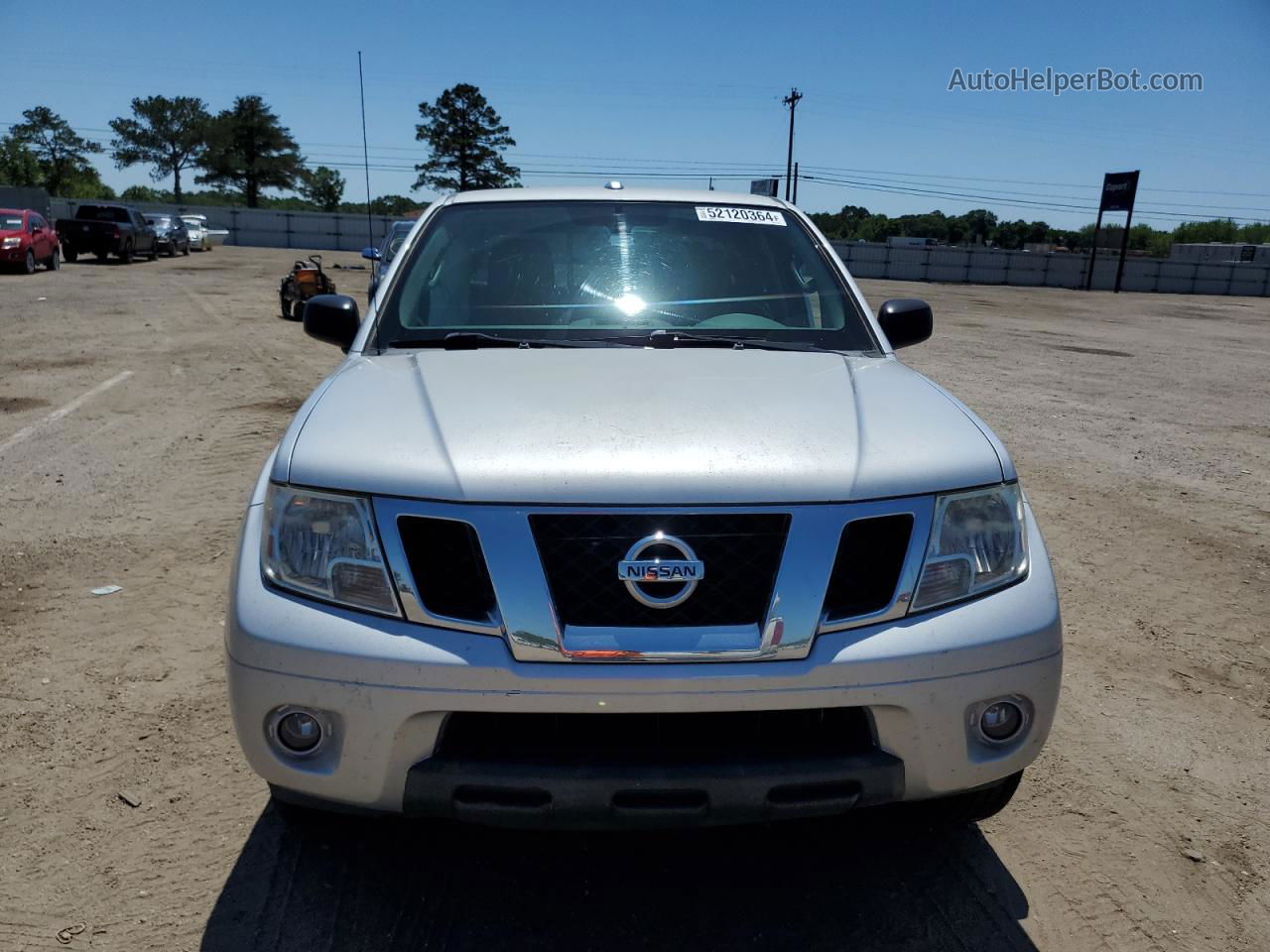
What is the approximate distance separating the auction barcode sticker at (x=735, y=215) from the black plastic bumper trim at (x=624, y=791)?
7.63 feet

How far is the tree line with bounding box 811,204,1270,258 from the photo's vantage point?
110188 mm

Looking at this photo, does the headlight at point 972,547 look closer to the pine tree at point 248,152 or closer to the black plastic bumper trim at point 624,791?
the black plastic bumper trim at point 624,791

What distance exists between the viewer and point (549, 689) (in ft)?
6.71

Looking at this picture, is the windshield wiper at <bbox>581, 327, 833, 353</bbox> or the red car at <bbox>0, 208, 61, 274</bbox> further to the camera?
the red car at <bbox>0, 208, 61, 274</bbox>

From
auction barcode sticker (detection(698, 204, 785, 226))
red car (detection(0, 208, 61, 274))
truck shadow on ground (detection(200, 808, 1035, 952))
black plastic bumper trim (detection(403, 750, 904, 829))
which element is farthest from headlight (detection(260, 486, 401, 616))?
red car (detection(0, 208, 61, 274))

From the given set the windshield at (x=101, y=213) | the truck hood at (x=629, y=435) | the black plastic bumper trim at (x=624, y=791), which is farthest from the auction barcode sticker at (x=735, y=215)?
the windshield at (x=101, y=213)

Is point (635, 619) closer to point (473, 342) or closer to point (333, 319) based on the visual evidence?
point (473, 342)

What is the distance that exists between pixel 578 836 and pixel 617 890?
23 centimetres

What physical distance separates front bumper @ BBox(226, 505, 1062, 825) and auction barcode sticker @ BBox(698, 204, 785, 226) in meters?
2.07

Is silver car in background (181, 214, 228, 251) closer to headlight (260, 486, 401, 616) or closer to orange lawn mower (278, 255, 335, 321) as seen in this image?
orange lawn mower (278, 255, 335, 321)

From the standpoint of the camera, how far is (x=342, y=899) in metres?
2.49

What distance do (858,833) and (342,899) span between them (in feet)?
4.46

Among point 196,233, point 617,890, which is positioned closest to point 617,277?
point 617,890

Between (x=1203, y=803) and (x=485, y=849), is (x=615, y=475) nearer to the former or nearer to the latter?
(x=485, y=849)
